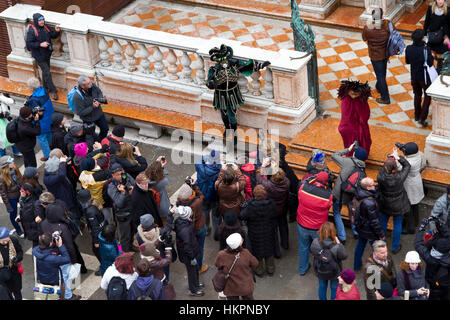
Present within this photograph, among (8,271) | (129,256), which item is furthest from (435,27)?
(8,271)

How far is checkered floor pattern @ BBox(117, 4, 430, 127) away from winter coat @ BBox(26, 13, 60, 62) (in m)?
3.19

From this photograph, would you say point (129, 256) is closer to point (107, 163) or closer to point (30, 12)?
point (107, 163)

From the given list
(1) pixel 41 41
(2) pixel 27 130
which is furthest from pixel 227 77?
(1) pixel 41 41

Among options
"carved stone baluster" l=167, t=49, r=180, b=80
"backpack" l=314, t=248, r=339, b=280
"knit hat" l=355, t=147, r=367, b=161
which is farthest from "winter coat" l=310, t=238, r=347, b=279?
"carved stone baluster" l=167, t=49, r=180, b=80

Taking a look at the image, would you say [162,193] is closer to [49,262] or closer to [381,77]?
[49,262]

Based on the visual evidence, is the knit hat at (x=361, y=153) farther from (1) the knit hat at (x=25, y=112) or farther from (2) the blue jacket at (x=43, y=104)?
(2) the blue jacket at (x=43, y=104)

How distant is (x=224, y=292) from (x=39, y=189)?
3347 millimetres

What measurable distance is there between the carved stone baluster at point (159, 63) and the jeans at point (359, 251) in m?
5.28

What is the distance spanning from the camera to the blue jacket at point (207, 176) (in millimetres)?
13289

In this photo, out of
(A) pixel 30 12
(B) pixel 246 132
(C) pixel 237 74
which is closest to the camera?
(C) pixel 237 74

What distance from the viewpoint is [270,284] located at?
1322 centimetres

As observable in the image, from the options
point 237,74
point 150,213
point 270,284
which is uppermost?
point 237,74

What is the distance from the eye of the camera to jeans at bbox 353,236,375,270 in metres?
12.9

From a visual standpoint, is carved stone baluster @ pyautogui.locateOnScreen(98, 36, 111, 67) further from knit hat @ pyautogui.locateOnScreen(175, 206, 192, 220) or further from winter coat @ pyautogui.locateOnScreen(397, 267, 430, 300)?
winter coat @ pyautogui.locateOnScreen(397, 267, 430, 300)
